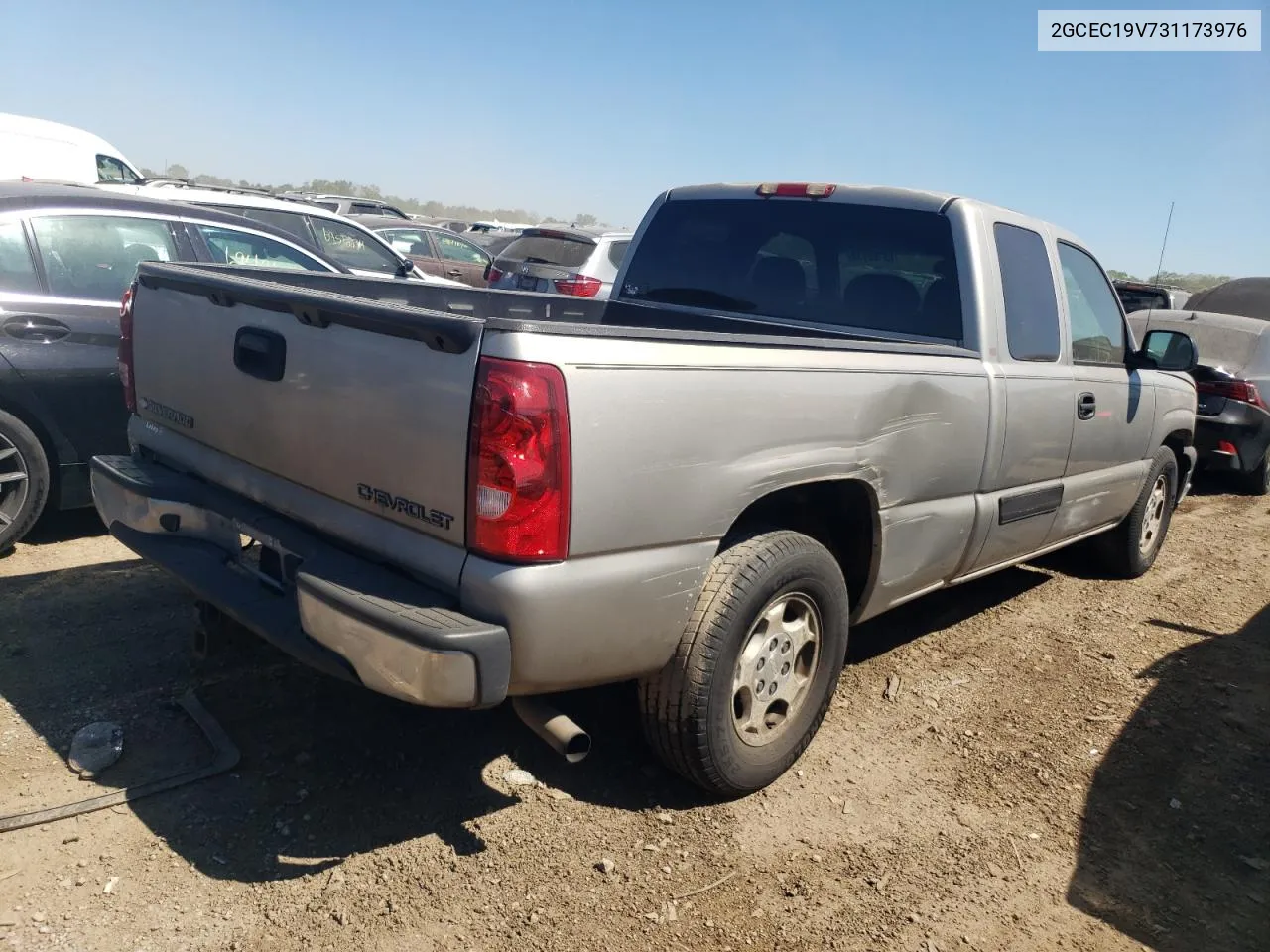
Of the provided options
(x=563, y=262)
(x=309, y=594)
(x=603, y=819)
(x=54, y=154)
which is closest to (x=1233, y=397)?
(x=563, y=262)

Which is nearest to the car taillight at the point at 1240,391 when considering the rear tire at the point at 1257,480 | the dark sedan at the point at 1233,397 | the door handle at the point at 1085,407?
A: the dark sedan at the point at 1233,397

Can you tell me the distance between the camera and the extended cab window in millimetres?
3930

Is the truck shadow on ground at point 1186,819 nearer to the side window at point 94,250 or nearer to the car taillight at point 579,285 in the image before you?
the side window at point 94,250

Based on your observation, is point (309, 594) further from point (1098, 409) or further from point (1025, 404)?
point (1098, 409)

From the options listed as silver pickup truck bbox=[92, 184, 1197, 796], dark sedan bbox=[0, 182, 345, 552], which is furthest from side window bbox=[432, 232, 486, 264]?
silver pickup truck bbox=[92, 184, 1197, 796]

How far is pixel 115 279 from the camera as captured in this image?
516 cm

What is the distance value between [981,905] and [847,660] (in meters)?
1.60

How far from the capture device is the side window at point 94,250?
4.93 metres

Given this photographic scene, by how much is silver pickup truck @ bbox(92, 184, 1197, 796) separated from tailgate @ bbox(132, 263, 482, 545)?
1cm

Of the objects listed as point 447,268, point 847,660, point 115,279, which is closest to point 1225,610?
point 847,660

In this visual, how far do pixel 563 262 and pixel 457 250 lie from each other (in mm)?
A: 4737

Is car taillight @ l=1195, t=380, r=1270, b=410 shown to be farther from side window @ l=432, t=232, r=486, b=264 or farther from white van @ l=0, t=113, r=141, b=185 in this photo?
white van @ l=0, t=113, r=141, b=185

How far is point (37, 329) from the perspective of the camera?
187 inches

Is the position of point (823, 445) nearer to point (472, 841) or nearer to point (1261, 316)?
point (472, 841)
